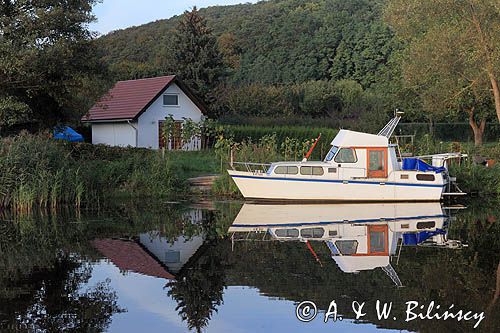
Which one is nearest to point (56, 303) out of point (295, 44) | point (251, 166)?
point (251, 166)

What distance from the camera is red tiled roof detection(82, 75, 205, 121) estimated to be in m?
40.8

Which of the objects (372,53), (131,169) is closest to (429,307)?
(131,169)

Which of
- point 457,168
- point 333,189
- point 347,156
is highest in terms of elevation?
point 347,156

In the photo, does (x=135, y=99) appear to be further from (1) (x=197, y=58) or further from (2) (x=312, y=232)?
(2) (x=312, y=232)

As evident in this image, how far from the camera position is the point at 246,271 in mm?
13031

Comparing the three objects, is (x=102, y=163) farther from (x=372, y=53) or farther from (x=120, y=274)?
(x=372, y=53)

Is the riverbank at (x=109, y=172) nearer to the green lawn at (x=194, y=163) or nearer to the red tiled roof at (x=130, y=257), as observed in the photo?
the green lawn at (x=194, y=163)

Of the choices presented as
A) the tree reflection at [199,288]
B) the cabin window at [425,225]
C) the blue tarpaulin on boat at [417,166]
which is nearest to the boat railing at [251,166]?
the blue tarpaulin on boat at [417,166]

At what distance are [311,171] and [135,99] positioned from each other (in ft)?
66.7

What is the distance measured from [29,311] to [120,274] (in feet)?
9.62

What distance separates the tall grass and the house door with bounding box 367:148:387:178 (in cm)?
685

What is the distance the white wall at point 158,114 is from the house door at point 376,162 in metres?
19.6

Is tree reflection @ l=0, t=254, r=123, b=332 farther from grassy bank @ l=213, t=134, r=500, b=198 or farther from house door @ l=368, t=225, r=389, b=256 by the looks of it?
grassy bank @ l=213, t=134, r=500, b=198

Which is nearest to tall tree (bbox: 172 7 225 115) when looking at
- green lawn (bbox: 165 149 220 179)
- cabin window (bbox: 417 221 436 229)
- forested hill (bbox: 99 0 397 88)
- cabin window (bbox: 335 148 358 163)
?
forested hill (bbox: 99 0 397 88)
